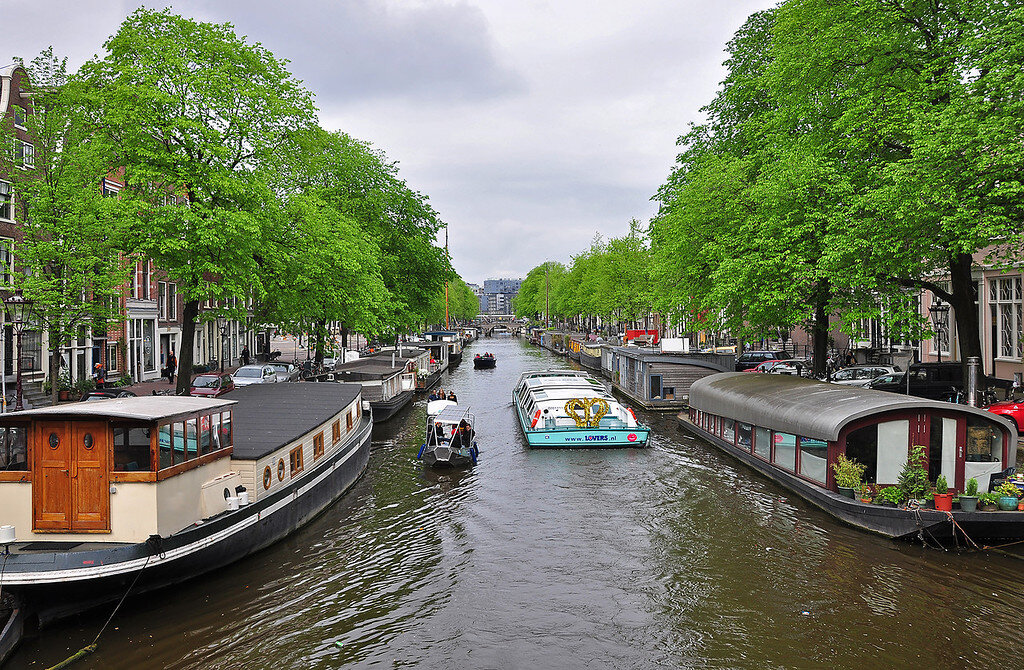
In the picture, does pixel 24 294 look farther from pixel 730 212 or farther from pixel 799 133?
pixel 799 133

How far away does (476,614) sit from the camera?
39.9 feet

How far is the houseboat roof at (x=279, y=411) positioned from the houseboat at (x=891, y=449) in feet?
→ 42.3

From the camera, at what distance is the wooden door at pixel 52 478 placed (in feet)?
38.7

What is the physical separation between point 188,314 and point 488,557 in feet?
56.7

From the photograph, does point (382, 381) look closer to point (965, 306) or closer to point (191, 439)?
point (191, 439)

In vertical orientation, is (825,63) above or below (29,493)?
above

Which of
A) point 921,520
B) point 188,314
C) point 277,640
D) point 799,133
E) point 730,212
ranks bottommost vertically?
point 277,640

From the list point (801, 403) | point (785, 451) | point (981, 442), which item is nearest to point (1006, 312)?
point (785, 451)

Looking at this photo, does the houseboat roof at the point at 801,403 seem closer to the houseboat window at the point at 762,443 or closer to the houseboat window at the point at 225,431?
the houseboat window at the point at 762,443

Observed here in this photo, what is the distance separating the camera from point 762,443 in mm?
21719

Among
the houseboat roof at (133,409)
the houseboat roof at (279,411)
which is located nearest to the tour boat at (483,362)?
the houseboat roof at (279,411)

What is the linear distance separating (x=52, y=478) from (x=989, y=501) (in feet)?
59.2

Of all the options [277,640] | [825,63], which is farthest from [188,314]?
[825,63]

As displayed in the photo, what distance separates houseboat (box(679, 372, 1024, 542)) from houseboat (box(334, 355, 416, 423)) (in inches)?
666
